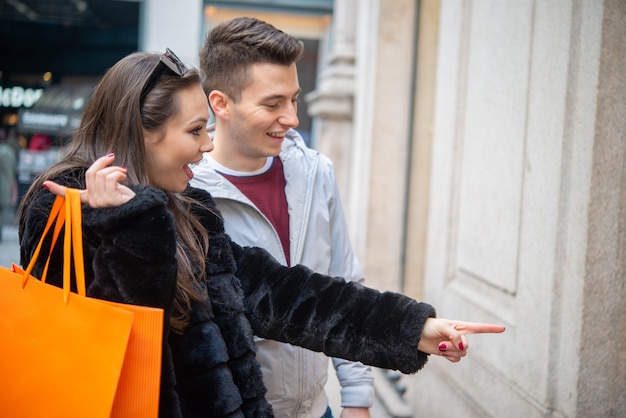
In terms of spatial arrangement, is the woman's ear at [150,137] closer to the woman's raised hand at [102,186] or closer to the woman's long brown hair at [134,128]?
the woman's long brown hair at [134,128]

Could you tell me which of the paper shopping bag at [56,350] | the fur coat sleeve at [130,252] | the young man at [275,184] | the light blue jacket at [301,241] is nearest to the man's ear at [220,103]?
the young man at [275,184]

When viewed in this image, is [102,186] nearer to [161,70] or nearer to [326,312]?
[161,70]

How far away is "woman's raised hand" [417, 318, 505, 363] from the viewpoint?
198 centimetres

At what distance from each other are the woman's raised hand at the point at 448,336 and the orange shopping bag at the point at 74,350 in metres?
0.81

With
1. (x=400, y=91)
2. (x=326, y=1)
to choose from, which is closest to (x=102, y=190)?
(x=400, y=91)

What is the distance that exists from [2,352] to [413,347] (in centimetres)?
105

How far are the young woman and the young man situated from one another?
26 cm

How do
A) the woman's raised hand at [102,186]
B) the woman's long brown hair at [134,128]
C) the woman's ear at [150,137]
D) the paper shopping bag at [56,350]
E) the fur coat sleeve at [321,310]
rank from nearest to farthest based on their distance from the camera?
the paper shopping bag at [56,350] → the woman's raised hand at [102,186] → the woman's long brown hair at [134,128] → the woman's ear at [150,137] → the fur coat sleeve at [321,310]

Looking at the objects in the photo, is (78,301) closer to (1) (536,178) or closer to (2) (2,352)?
(2) (2,352)

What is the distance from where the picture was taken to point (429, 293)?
15.6 feet

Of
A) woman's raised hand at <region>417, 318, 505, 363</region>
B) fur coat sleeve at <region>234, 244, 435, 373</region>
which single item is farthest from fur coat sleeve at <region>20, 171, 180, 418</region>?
woman's raised hand at <region>417, 318, 505, 363</region>

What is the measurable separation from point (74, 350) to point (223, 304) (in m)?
0.52

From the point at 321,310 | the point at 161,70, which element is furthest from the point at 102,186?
the point at 321,310

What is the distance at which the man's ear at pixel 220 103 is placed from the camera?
2.69 meters
